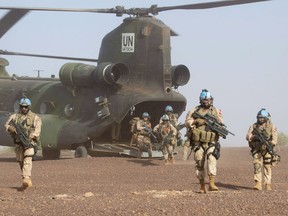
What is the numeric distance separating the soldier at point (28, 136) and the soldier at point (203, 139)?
3.22 meters

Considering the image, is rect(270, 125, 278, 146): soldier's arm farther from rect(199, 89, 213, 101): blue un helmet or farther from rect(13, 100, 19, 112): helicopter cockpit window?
rect(13, 100, 19, 112): helicopter cockpit window

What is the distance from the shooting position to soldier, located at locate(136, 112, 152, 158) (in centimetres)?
2300

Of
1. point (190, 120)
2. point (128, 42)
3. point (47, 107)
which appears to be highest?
point (128, 42)

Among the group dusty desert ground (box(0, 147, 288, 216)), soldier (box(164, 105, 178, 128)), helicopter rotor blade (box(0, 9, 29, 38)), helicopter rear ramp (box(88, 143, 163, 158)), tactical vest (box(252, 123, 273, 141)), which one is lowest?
dusty desert ground (box(0, 147, 288, 216))

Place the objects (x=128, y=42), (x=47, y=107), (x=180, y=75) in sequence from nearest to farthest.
Result: 1. (x=128, y=42)
2. (x=180, y=75)
3. (x=47, y=107)

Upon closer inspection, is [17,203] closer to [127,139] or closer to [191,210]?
[191,210]

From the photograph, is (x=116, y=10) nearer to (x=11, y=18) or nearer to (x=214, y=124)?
(x=11, y=18)

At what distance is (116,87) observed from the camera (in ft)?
77.4

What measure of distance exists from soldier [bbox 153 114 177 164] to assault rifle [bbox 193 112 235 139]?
8.36 meters

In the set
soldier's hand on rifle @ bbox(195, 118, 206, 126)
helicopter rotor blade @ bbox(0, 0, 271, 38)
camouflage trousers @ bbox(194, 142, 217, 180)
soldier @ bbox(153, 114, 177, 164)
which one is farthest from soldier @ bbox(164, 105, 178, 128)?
camouflage trousers @ bbox(194, 142, 217, 180)

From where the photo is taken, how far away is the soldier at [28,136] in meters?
14.3

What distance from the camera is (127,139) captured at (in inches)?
985

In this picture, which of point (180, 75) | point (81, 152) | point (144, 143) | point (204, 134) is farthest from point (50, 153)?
point (204, 134)

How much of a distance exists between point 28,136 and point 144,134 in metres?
8.85
